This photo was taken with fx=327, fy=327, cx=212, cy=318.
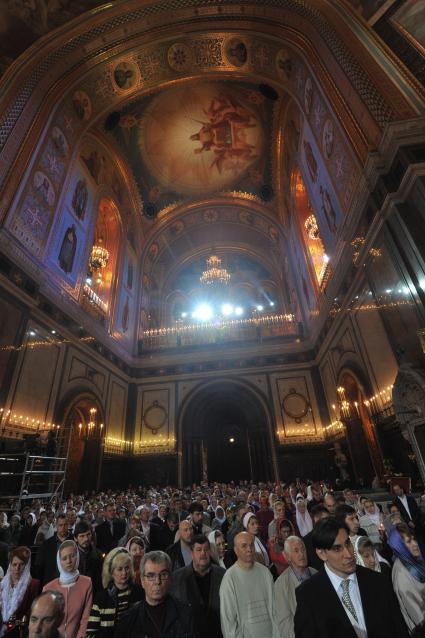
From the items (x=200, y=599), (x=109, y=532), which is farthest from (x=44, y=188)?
(x=200, y=599)

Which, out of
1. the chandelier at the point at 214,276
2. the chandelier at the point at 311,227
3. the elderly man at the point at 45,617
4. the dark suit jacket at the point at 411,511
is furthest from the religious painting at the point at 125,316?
the elderly man at the point at 45,617

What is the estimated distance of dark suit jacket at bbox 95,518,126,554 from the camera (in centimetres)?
463

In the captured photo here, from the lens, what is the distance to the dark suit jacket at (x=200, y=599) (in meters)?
2.36

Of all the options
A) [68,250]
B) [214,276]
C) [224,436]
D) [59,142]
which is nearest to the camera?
[59,142]

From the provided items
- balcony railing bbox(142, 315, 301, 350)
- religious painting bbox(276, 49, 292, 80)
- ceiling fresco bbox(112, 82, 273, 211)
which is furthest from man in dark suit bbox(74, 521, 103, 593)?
ceiling fresco bbox(112, 82, 273, 211)

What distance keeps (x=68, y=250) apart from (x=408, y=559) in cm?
1186

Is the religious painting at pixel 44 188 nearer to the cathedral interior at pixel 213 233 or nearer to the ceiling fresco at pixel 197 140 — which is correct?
the cathedral interior at pixel 213 233

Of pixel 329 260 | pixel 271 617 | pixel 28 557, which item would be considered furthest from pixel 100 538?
pixel 329 260

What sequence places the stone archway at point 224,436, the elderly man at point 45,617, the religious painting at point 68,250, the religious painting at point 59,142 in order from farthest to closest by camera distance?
the stone archway at point 224,436 → the religious painting at point 68,250 → the religious painting at point 59,142 → the elderly man at point 45,617

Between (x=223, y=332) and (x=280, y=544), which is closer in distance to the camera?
(x=280, y=544)

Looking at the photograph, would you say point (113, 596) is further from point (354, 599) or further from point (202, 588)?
point (354, 599)

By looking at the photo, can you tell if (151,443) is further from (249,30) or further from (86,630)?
(249,30)

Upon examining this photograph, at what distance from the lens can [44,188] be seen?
10281 millimetres

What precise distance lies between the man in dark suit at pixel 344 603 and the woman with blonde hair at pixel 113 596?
1409 mm
